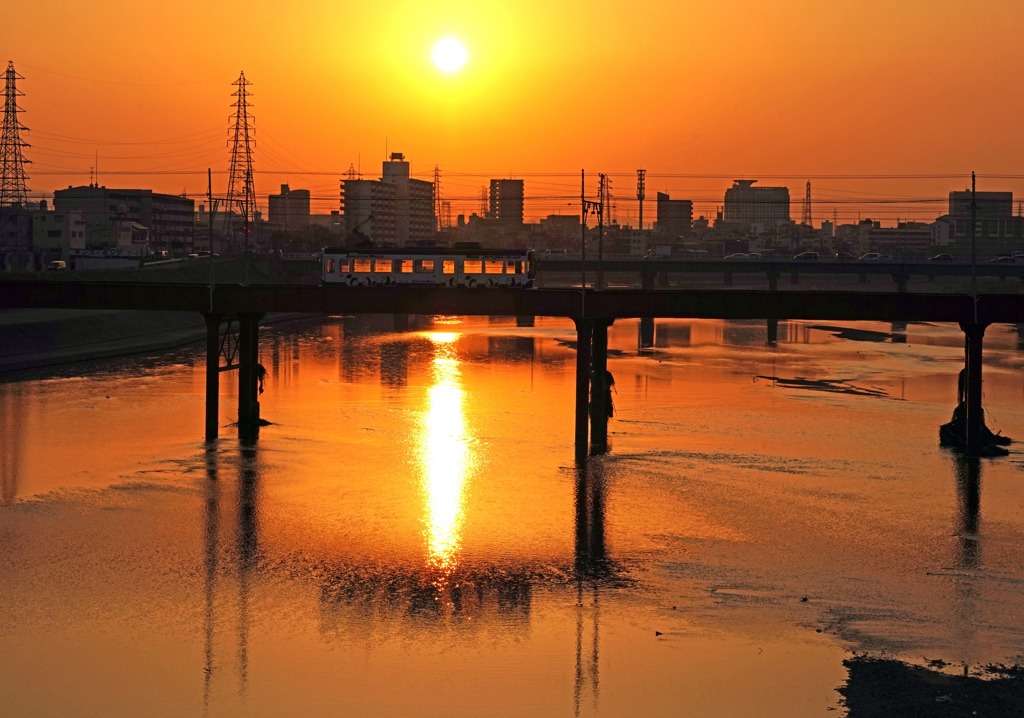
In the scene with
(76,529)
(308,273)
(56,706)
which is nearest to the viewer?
(56,706)

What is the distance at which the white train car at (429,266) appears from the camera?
90.4 meters

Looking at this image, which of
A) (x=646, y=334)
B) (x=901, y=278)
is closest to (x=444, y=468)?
(x=646, y=334)

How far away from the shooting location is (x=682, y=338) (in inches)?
6137

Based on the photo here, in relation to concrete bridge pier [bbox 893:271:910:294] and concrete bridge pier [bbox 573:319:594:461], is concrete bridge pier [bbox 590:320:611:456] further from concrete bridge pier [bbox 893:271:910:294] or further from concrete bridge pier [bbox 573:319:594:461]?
concrete bridge pier [bbox 893:271:910:294]

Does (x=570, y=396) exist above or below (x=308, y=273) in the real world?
below

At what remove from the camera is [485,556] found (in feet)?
143

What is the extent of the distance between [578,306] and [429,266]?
28.1 meters

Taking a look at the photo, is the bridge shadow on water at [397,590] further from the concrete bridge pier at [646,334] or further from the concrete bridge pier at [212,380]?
the concrete bridge pier at [646,334]

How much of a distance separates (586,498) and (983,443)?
24584 mm

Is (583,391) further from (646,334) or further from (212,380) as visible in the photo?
(646,334)

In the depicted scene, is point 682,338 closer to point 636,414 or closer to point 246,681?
point 636,414

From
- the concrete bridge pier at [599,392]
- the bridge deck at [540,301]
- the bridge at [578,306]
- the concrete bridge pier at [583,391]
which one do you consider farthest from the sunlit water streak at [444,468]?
the bridge deck at [540,301]

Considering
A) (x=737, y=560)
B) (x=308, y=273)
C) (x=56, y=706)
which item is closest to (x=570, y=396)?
(x=737, y=560)

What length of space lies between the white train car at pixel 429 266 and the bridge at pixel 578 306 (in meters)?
23.5
